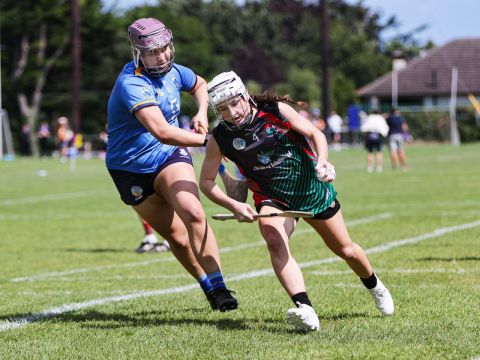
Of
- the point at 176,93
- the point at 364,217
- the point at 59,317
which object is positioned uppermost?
the point at 176,93

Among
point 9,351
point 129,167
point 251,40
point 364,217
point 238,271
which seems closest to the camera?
point 9,351

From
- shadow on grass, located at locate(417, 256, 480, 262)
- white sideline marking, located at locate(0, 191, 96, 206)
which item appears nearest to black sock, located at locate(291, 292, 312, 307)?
shadow on grass, located at locate(417, 256, 480, 262)

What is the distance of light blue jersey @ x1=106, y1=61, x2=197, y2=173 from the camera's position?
24.8 ft

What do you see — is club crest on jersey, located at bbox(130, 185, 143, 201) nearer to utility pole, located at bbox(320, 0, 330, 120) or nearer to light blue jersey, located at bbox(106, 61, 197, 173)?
light blue jersey, located at bbox(106, 61, 197, 173)

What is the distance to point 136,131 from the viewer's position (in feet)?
25.2

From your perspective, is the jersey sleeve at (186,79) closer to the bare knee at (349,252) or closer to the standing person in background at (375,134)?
the bare knee at (349,252)

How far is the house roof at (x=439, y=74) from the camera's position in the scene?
80.4 m

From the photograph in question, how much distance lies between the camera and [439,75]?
268 ft

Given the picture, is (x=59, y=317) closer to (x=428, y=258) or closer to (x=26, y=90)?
(x=428, y=258)

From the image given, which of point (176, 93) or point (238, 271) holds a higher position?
point (176, 93)

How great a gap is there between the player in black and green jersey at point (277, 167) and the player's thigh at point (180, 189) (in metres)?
0.48

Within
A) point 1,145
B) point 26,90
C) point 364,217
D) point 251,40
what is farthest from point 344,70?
point 364,217

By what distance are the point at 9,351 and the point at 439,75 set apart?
77905 mm

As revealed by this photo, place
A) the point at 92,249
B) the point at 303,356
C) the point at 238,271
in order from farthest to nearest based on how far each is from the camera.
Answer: the point at 92,249, the point at 238,271, the point at 303,356
